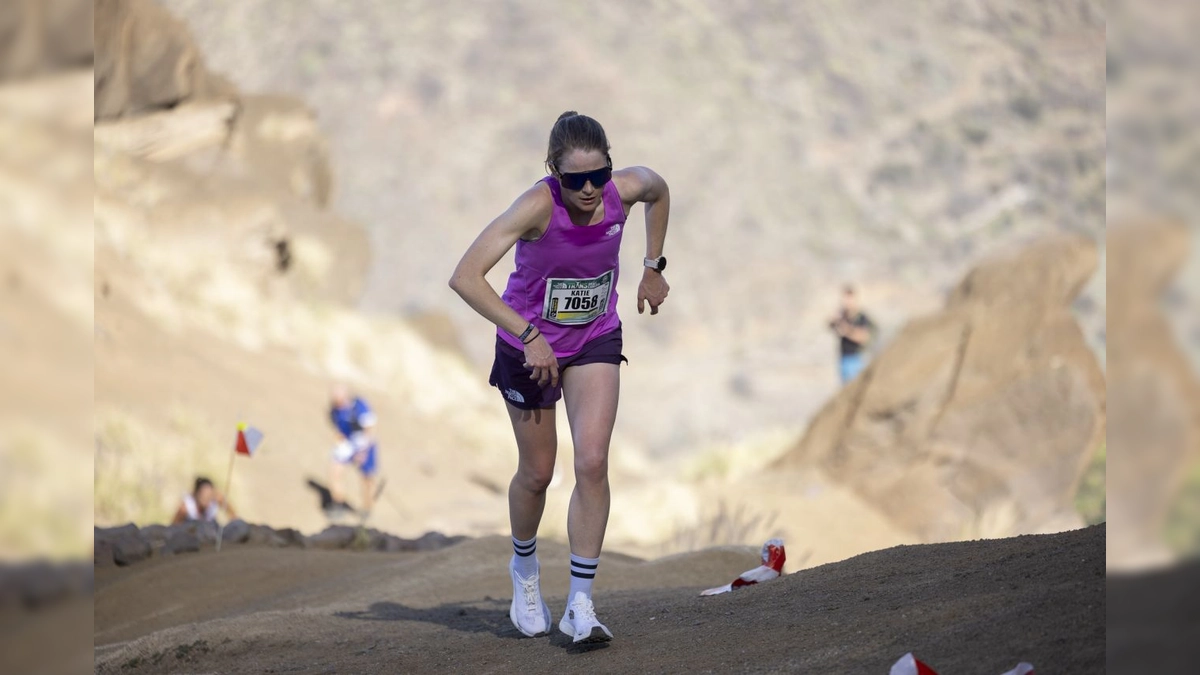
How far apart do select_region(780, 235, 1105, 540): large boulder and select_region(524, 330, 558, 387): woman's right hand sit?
960 cm

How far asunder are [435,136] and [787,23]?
867 inches

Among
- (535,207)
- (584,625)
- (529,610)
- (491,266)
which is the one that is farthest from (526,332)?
(529,610)

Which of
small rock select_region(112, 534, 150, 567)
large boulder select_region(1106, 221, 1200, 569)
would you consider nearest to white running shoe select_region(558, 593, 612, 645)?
large boulder select_region(1106, 221, 1200, 569)

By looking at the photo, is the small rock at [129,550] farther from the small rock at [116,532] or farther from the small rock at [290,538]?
the small rock at [290,538]

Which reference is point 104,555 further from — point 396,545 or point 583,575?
point 583,575

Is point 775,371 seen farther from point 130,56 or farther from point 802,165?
point 130,56

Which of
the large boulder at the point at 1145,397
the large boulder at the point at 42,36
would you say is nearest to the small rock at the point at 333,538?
the large boulder at the point at 42,36

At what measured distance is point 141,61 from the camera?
19438 mm

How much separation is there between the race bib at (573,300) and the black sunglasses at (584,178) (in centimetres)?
37

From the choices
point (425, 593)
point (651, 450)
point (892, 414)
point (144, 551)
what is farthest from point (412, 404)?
point (651, 450)

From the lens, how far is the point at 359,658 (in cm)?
550

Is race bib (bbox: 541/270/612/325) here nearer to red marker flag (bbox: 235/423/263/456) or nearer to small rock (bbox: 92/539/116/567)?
red marker flag (bbox: 235/423/263/456)

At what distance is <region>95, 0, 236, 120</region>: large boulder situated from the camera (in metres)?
18.8

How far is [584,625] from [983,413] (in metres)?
10.5
